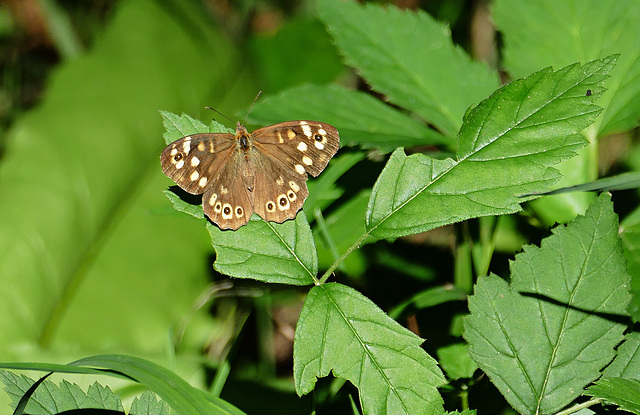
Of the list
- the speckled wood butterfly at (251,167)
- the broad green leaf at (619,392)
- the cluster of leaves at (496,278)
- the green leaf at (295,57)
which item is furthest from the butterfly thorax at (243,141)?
the green leaf at (295,57)

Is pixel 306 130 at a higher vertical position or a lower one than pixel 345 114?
lower

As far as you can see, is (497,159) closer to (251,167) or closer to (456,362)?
(456,362)

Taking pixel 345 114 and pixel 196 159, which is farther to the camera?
pixel 345 114

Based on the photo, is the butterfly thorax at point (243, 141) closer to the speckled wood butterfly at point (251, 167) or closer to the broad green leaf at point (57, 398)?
the speckled wood butterfly at point (251, 167)

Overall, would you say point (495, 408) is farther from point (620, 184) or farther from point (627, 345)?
point (620, 184)

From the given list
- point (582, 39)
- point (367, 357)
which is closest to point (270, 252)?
point (367, 357)

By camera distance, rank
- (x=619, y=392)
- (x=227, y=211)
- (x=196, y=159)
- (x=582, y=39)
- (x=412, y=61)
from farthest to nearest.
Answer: (x=412, y=61) < (x=582, y=39) < (x=196, y=159) < (x=227, y=211) < (x=619, y=392)

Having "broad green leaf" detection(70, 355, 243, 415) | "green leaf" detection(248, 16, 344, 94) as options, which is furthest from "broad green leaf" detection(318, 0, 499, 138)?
"green leaf" detection(248, 16, 344, 94)

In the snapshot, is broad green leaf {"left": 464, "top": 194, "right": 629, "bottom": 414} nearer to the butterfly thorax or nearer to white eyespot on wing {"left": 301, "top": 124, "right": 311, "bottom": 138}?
white eyespot on wing {"left": 301, "top": 124, "right": 311, "bottom": 138}
